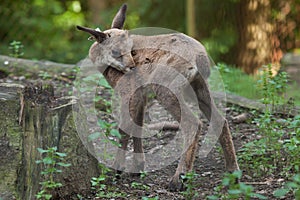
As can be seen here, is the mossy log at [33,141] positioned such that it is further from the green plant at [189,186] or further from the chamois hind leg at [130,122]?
the green plant at [189,186]

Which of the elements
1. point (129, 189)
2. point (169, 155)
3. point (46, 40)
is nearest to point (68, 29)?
point (46, 40)

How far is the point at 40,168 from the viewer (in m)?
4.52

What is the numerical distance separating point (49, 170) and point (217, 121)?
1729 millimetres

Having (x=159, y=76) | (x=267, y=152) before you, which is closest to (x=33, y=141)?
(x=159, y=76)

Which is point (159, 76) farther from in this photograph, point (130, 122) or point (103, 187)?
point (103, 187)

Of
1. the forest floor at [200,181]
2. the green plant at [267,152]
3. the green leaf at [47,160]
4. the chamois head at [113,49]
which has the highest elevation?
the chamois head at [113,49]

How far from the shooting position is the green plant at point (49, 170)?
421 cm

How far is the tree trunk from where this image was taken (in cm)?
1070

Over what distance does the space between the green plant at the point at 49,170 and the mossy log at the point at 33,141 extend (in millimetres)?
63

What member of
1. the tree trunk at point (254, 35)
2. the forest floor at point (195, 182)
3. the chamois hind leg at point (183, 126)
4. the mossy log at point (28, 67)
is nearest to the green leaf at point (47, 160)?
the forest floor at point (195, 182)

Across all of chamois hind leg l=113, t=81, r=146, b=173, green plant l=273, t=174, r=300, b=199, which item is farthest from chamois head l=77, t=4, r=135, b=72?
green plant l=273, t=174, r=300, b=199

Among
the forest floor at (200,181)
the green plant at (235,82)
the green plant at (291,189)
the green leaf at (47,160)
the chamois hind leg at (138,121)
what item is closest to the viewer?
the green plant at (291,189)

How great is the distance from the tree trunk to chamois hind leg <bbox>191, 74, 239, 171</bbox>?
18.5ft

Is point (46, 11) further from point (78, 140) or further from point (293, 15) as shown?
point (78, 140)
